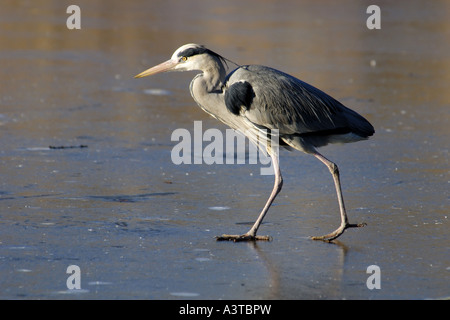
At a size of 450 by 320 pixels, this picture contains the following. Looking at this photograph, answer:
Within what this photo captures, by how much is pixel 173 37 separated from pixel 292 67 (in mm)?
4098

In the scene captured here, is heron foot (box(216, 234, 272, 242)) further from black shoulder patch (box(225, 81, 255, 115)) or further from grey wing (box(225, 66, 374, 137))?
black shoulder patch (box(225, 81, 255, 115))

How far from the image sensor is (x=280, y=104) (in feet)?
21.5

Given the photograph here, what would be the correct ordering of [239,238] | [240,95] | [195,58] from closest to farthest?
1. [239,238]
2. [240,95]
3. [195,58]

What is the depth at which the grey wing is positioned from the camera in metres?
6.52

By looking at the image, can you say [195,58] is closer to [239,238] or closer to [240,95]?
[240,95]

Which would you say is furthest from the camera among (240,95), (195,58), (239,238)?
(195,58)

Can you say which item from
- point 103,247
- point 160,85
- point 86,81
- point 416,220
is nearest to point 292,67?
point 160,85

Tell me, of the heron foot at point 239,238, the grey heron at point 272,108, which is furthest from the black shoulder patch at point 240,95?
Answer: the heron foot at point 239,238

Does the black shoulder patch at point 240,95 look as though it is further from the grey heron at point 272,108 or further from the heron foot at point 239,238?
the heron foot at point 239,238

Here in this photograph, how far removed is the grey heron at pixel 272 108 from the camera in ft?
21.4

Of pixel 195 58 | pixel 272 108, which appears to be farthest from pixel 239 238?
pixel 195 58

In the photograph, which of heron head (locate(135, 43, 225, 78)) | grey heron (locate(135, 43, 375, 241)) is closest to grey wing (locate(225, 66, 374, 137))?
grey heron (locate(135, 43, 375, 241))

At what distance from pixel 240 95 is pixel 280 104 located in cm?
30

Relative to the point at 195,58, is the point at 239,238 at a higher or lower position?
lower
